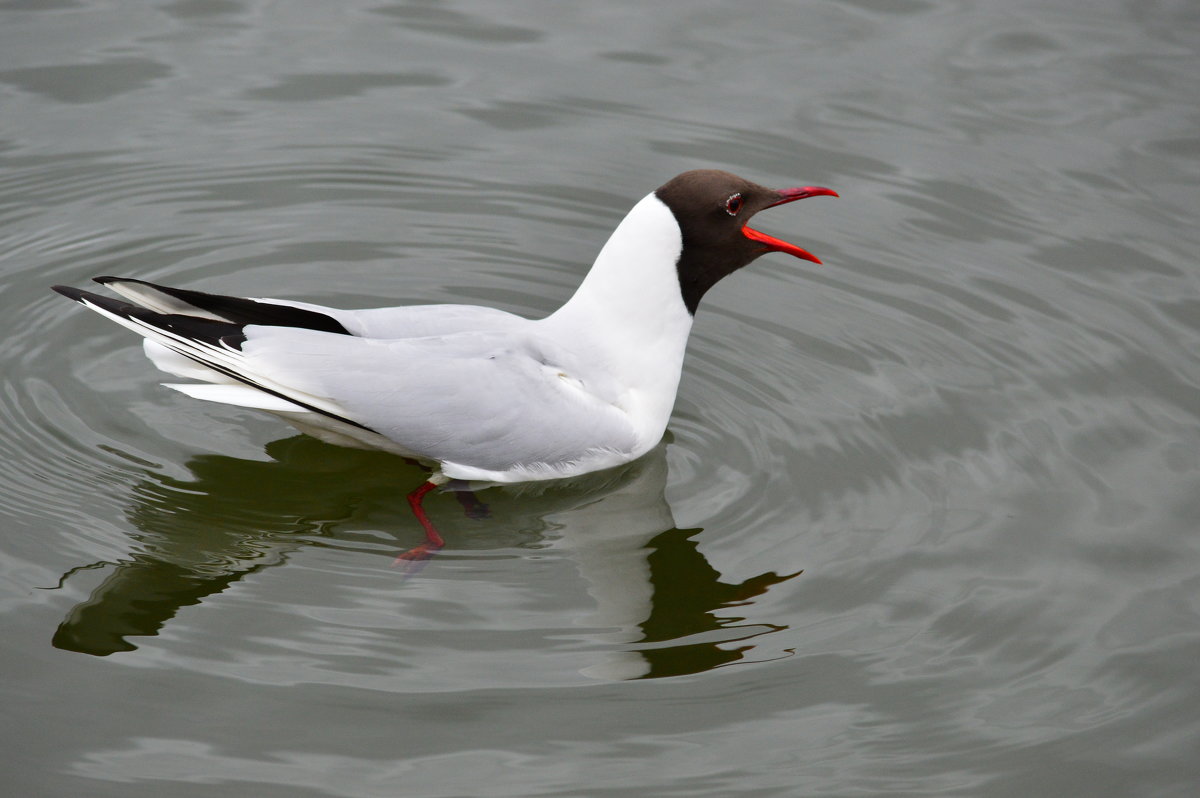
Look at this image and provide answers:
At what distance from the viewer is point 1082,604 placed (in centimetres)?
589

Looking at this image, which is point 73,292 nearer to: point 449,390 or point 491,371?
point 449,390

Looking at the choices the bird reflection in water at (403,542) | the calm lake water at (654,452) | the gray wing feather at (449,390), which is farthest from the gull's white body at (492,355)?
the calm lake water at (654,452)

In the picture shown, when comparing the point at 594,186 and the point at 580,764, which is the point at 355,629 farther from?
the point at 594,186

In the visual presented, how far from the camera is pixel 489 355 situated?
6.02 m

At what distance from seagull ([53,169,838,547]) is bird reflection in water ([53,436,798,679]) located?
17cm

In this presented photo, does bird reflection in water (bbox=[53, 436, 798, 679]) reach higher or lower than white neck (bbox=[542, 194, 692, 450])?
lower

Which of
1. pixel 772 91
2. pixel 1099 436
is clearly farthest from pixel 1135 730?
pixel 772 91

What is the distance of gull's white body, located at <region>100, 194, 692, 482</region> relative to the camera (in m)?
5.83

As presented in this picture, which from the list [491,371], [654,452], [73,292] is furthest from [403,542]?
[73,292]

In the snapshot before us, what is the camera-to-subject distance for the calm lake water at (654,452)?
5113 mm

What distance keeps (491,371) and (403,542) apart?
0.79 metres

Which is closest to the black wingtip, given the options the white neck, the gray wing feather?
the gray wing feather

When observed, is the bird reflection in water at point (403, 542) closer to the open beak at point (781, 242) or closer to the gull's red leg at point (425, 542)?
the gull's red leg at point (425, 542)

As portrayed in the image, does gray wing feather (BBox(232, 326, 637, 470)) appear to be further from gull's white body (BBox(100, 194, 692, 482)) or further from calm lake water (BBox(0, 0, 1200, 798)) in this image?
calm lake water (BBox(0, 0, 1200, 798))
